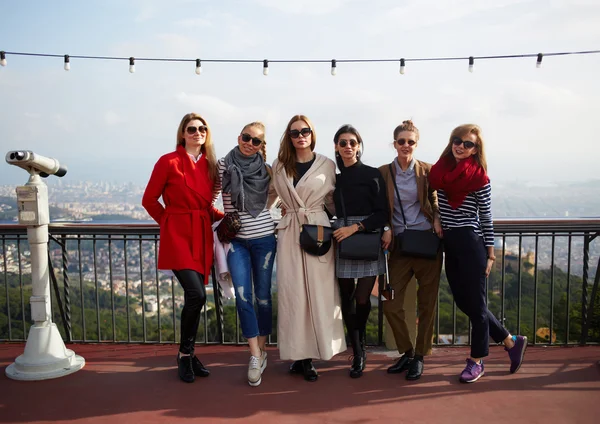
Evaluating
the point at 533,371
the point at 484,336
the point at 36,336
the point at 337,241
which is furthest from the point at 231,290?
the point at 533,371

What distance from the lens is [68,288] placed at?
4.44m

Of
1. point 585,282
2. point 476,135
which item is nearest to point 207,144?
point 476,135

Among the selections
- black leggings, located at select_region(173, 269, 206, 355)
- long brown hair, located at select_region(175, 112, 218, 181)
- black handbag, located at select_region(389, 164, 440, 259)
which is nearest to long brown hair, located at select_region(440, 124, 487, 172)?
black handbag, located at select_region(389, 164, 440, 259)

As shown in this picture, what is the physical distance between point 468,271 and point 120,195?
1956cm

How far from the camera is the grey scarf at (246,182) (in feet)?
10.8

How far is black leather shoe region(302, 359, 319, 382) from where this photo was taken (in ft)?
11.0

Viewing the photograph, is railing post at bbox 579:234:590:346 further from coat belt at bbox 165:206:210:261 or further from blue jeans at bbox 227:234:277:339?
coat belt at bbox 165:206:210:261

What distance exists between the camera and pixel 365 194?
329cm

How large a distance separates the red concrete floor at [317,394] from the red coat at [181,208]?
861mm

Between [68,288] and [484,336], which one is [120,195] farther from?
[484,336]

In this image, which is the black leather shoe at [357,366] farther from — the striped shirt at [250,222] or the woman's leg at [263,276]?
the striped shirt at [250,222]

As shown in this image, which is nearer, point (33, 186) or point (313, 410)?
point (313, 410)

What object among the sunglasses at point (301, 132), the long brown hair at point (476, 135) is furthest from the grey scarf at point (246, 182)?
the long brown hair at point (476, 135)

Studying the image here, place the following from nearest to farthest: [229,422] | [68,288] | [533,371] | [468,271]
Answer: [229,422] < [468,271] < [533,371] < [68,288]
